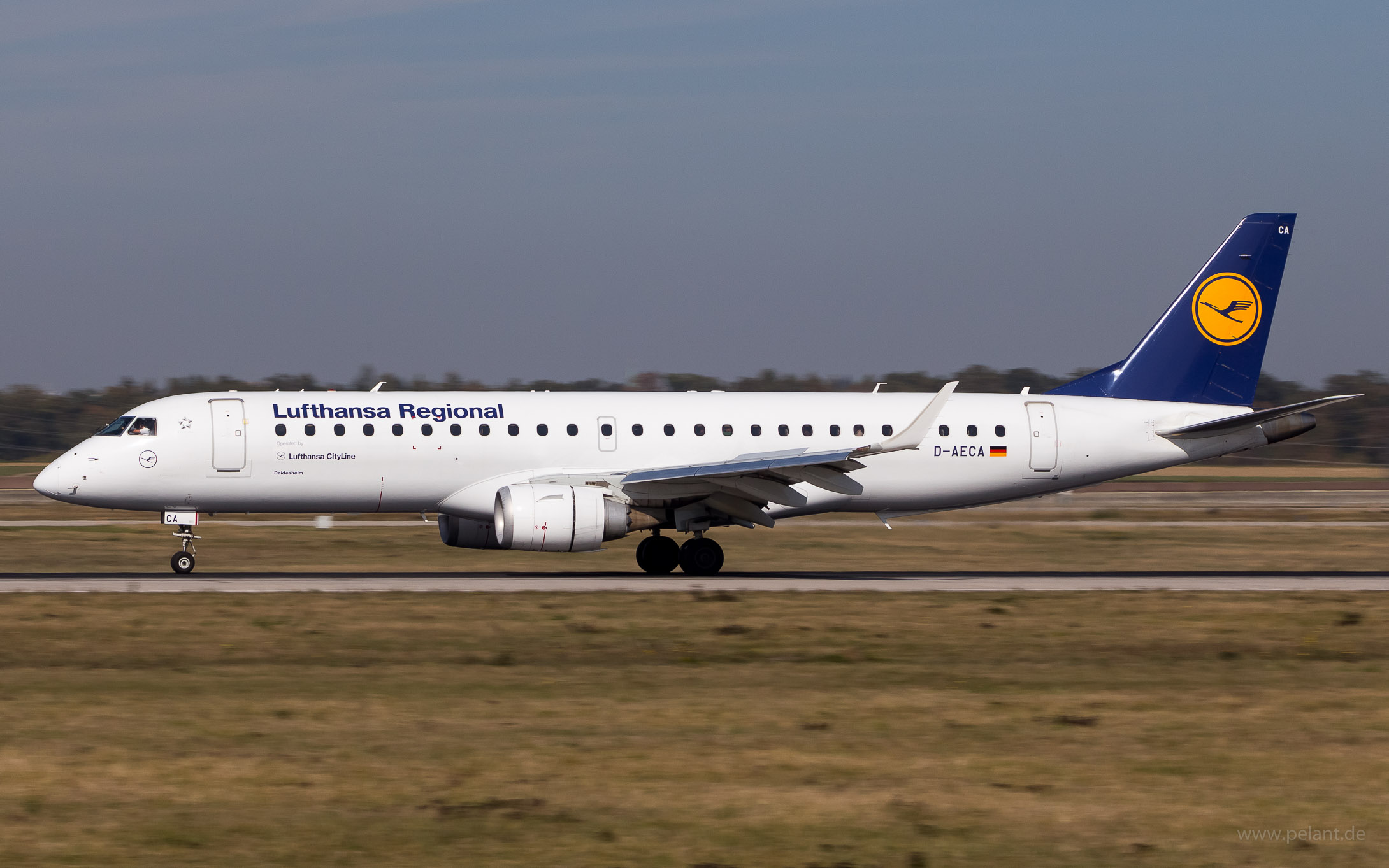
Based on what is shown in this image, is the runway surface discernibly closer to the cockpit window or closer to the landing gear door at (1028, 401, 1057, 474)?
the landing gear door at (1028, 401, 1057, 474)

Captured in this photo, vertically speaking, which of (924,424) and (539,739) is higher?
(924,424)

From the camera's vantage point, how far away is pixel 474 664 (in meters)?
17.6

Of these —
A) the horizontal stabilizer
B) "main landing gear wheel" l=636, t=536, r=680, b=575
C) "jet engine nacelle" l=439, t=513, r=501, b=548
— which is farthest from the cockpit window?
the horizontal stabilizer

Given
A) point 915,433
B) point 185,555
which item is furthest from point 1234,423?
point 185,555

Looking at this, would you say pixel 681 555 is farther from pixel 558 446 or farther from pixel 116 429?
pixel 116 429

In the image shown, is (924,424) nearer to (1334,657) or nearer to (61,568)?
(1334,657)

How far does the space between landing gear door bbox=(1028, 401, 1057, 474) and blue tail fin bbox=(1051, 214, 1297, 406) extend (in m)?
1.49

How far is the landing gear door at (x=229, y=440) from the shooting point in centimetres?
2778

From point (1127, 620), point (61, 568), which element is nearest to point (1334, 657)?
point (1127, 620)

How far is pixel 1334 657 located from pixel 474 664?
36.7 feet

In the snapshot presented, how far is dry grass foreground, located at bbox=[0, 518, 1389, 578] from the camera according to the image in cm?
3341

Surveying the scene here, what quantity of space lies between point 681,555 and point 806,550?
932cm

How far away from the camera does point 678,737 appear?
1330 cm

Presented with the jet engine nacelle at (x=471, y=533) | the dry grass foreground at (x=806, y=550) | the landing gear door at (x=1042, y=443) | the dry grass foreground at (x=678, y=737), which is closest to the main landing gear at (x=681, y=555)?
the dry grass foreground at (x=806, y=550)
